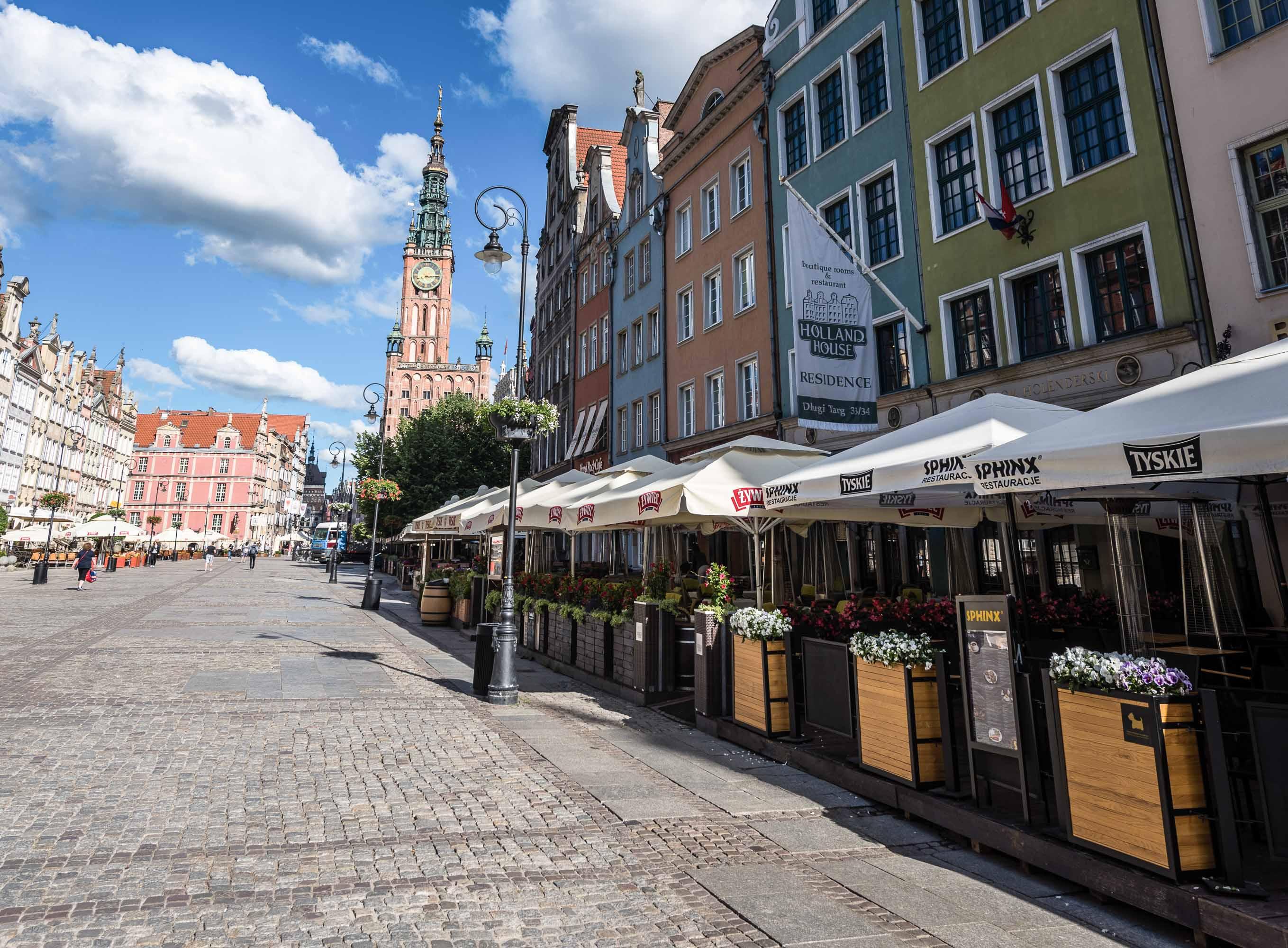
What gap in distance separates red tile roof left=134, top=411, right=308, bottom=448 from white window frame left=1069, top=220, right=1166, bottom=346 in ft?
391

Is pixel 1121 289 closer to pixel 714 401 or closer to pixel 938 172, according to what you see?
pixel 938 172

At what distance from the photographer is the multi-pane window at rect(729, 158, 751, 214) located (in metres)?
22.8

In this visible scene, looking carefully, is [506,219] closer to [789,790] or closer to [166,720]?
[166,720]

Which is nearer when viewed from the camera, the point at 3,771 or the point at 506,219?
the point at 3,771

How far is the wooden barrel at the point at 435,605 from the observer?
71.2ft

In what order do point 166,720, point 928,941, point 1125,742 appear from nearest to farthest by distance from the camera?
point 928,941 → point 1125,742 → point 166,720

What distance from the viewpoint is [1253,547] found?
34.9 ft

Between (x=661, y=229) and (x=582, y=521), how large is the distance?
733 inches

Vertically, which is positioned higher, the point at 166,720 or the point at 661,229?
the point at 661,229

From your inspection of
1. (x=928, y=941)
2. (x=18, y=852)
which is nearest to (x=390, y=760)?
(x=18, y=852)

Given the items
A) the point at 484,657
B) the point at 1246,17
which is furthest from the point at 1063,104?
the point at 484,657

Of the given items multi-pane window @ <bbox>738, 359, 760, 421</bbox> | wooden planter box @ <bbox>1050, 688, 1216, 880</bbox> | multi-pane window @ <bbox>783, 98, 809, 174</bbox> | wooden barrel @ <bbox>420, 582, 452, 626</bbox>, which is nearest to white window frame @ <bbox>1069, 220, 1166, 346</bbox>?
multi-pane window @ <bbox>783, 98, 809, 174</bbox>

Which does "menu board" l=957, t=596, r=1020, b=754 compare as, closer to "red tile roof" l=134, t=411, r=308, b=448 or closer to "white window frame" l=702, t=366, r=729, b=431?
"white window frame" l=702, t=366, r=729, b=431

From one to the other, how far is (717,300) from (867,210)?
6.87 m
